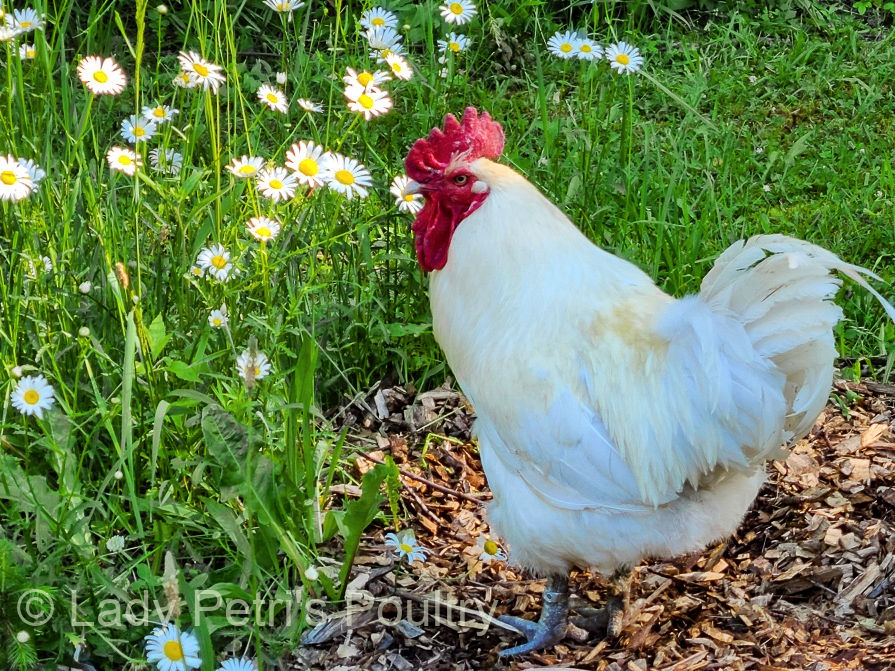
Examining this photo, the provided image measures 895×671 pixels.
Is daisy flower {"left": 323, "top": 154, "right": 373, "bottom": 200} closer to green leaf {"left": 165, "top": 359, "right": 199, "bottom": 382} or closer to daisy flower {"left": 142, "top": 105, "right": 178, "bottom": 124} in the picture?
daisy flower {"left": 142, "top": 105, "right": 178, "bottom": 124}

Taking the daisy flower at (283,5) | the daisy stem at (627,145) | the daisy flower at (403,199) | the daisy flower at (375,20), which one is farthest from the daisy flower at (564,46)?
the daisy flower at (283,5)

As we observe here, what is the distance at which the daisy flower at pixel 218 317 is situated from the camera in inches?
129

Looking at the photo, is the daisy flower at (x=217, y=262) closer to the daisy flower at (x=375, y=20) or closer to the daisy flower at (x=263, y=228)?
the daisy flower at (x=263, y=228)

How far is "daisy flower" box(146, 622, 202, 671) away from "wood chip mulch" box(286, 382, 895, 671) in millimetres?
423

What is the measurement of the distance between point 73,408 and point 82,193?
97cm

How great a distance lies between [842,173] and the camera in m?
5.71

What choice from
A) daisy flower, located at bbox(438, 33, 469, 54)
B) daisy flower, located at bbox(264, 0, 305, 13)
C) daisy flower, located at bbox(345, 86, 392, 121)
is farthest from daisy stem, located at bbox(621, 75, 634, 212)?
daisy flower, located at bbox(264, 0, 305, 13)

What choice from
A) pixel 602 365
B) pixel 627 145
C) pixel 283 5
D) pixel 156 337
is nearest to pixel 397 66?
pixel 283 5

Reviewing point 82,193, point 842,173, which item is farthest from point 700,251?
point 82,193

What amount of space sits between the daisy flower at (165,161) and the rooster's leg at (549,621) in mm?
2020

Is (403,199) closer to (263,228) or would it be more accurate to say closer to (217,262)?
(263,228)

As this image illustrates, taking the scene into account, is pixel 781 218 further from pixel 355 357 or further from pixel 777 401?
pixel 777 401

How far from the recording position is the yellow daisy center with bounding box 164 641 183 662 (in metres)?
2.81

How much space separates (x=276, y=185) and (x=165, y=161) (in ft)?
2.13
